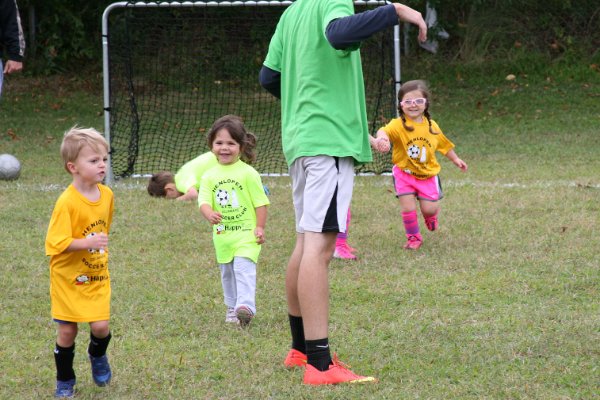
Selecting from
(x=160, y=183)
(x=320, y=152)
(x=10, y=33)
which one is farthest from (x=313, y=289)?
(x=160, y=183)

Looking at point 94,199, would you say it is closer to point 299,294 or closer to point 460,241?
point 299,294

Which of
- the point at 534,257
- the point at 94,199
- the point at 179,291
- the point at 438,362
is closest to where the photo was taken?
the point at 94,199

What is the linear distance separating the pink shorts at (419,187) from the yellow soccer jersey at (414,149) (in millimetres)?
34

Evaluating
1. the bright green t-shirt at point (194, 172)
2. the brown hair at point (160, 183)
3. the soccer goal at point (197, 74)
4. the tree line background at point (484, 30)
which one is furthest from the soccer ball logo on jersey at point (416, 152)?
the tree line background at point (484, 30)

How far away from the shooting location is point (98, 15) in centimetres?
1797

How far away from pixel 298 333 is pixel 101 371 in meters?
0.93

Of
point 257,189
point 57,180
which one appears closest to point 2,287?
point 257,189

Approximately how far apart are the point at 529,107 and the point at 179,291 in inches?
409

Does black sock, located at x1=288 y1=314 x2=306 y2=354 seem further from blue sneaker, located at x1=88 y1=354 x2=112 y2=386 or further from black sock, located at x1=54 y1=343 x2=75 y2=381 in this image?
black sock, located at x1=54 y1=343 x2=75 y2=381

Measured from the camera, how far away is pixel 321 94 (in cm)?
438

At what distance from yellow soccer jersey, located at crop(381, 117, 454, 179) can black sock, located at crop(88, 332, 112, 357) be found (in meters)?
3.74

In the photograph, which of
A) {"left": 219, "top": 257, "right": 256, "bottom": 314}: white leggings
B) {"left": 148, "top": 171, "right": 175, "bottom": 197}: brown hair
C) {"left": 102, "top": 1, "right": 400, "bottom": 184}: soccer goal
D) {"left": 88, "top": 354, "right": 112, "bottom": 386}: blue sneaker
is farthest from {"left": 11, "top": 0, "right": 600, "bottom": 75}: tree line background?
{"left": 88, "top": 354, "right": 112, "bottom": 386}: blue sneaker

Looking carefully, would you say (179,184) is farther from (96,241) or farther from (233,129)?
(96,241)

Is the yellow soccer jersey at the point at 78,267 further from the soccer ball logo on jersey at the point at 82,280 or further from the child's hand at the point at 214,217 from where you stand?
the child's hand at the point at 214,217
